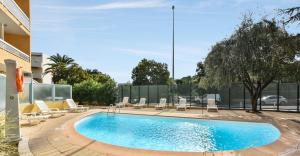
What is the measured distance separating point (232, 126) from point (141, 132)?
464cm

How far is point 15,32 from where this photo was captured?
23.5 meters

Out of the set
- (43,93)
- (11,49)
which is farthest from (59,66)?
(11,49)

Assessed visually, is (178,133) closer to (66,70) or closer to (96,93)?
(96,93)

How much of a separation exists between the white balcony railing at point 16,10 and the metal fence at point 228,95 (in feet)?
37.4

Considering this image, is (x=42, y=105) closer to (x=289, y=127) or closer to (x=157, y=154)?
(x=157, y=154)

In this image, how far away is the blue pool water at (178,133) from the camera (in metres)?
12.0

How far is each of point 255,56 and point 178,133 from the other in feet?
28.1

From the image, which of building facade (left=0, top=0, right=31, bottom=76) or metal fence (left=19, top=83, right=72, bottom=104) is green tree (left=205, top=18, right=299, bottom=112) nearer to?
metal fence (left=19, top=83, right=72, bottom=104)

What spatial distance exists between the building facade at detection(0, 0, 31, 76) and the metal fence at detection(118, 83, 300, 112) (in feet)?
34.0

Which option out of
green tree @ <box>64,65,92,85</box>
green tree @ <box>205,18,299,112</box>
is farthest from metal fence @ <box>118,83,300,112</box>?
green tree @ <box>64,65,92,85</box>

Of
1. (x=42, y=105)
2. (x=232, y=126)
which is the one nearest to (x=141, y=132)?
(x=232, y=126)

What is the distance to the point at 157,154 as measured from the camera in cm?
899

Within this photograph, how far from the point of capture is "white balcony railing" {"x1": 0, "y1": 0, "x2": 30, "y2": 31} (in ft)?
59.3

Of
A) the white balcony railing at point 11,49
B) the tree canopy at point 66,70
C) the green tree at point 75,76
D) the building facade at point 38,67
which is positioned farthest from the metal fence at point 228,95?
the building facade at point 38,67
